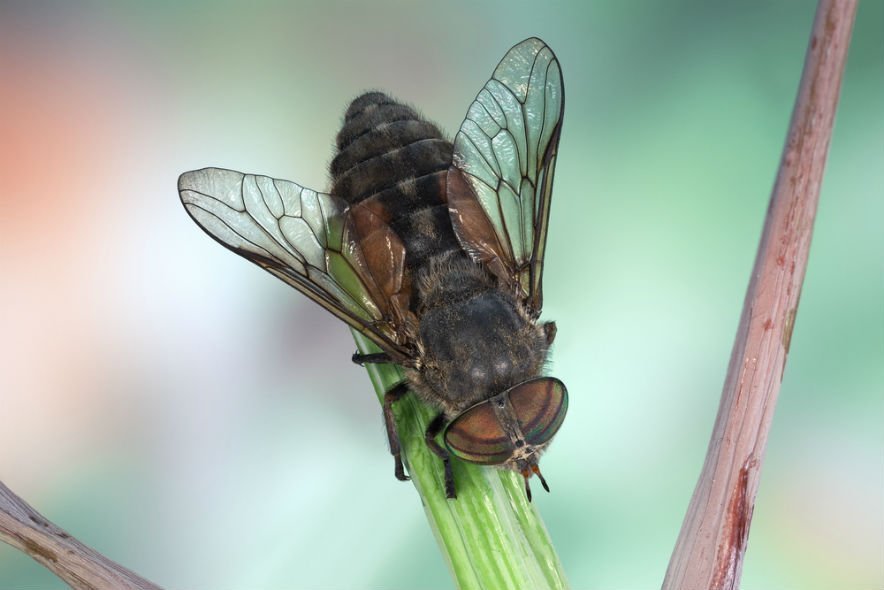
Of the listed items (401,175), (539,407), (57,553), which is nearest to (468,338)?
(539,407)

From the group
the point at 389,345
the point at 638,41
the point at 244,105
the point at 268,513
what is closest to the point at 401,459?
the point at 389,345

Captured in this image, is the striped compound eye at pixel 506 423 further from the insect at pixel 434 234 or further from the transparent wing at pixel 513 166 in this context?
the transparent wing at pixel 513 166

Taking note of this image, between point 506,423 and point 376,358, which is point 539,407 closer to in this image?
point 506,423

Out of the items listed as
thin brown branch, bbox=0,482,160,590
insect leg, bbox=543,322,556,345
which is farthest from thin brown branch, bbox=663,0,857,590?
thin brown branch, bbox=0,482,160,590

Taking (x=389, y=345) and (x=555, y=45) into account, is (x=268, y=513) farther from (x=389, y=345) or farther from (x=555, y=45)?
(x=555, y=45)

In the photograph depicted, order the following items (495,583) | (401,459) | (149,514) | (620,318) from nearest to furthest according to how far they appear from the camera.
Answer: (495,583) → (401,459) → (149,514) → (620,318)

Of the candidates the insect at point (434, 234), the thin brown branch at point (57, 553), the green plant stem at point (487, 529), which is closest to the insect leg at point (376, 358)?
the insect at point (434, 234)
